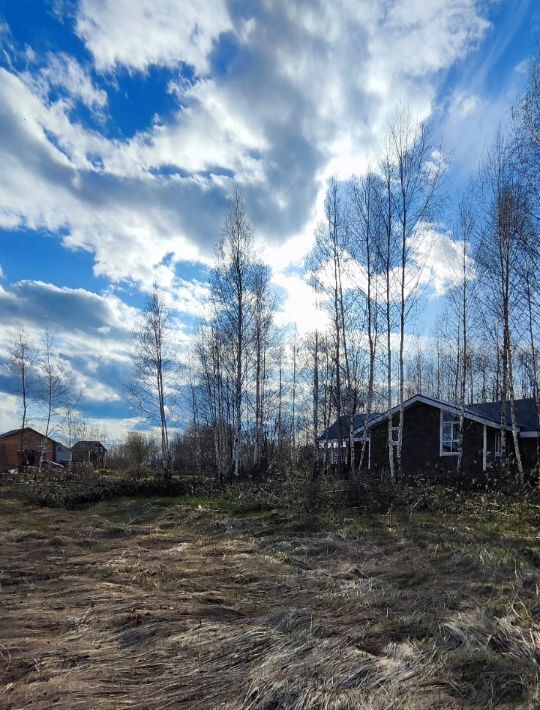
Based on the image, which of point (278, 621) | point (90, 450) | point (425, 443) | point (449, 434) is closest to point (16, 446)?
point (90, 450)

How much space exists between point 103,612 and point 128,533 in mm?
5015

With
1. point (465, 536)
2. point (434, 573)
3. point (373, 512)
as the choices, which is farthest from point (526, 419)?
point (434, 573)

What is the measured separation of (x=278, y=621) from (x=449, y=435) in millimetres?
18351

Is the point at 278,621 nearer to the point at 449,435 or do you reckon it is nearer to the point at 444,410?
the point at 444,410

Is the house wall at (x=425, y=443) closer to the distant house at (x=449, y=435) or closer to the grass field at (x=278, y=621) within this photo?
the distant house at (x=449, y=435)

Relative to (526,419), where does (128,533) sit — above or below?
below

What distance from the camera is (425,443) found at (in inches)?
842

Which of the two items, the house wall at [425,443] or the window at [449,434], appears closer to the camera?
the house wall at [425,443]

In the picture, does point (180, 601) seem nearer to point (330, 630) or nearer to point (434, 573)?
point (330, 630)

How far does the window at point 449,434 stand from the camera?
67.5 ft

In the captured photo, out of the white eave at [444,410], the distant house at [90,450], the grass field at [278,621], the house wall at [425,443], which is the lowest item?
the distant house at [90,450]

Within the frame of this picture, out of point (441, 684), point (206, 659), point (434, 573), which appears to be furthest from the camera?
point (434, 573)

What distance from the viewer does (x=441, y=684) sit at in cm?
300

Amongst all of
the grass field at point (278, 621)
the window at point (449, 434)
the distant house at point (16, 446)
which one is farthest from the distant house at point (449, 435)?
the distant house at point (16, 446)
